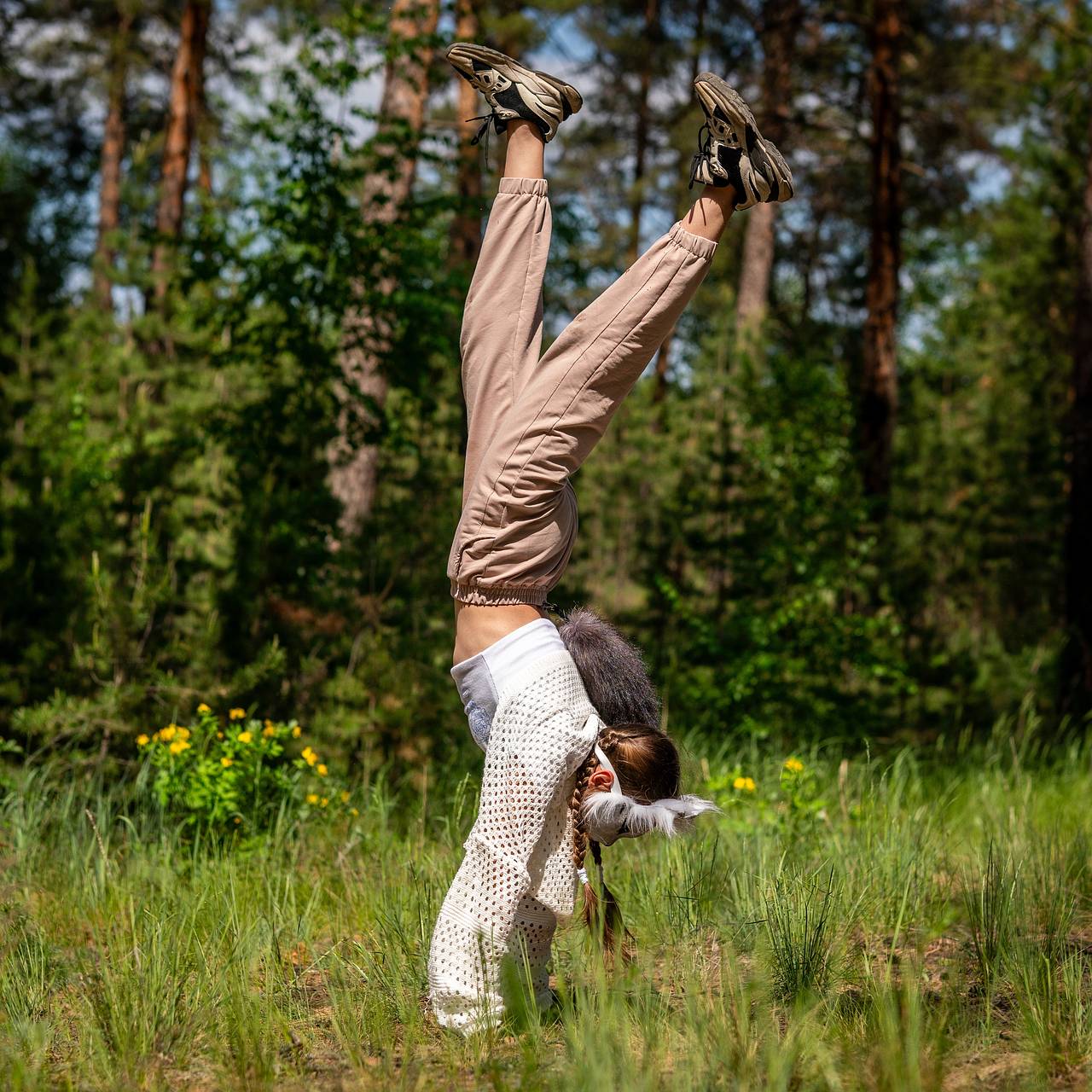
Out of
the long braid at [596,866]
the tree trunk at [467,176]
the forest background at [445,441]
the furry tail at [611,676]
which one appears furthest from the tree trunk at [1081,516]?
the long braid at [596,866]

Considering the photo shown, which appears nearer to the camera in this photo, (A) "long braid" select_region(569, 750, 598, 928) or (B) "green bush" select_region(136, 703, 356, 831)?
(A) "long braid" select_region(569, 750, 598, 928)

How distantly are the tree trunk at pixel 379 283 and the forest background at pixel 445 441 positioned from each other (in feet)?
0.12

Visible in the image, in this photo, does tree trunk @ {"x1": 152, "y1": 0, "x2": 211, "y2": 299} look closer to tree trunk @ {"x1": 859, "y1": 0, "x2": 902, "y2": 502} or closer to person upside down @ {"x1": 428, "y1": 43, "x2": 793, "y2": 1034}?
tree trunk @ {"x1": 859, "y1": 0, "x2": 902, "y2": 502}

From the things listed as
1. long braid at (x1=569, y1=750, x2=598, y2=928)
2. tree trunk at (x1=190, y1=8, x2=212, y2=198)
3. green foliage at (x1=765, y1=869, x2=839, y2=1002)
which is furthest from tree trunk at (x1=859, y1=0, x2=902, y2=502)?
long braid at (x1=569, y1=750, x2=598, y2=928)

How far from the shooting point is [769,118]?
1037 centimetres

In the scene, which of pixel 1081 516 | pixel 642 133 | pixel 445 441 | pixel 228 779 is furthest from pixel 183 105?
pixel 228 779

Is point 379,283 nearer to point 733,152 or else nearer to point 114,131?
point 733,152

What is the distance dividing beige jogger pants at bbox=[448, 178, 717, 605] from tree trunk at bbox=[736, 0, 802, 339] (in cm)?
783

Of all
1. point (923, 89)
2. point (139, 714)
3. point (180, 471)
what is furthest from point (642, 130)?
point (139, 714)

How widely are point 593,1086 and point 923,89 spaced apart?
48.1ft

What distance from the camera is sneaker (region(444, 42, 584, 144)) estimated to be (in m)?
2.64

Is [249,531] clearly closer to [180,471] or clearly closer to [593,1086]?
[180,471]

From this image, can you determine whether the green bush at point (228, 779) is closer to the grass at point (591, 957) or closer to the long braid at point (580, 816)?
the grass at point (591, 957)

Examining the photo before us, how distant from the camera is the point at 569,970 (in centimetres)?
278
